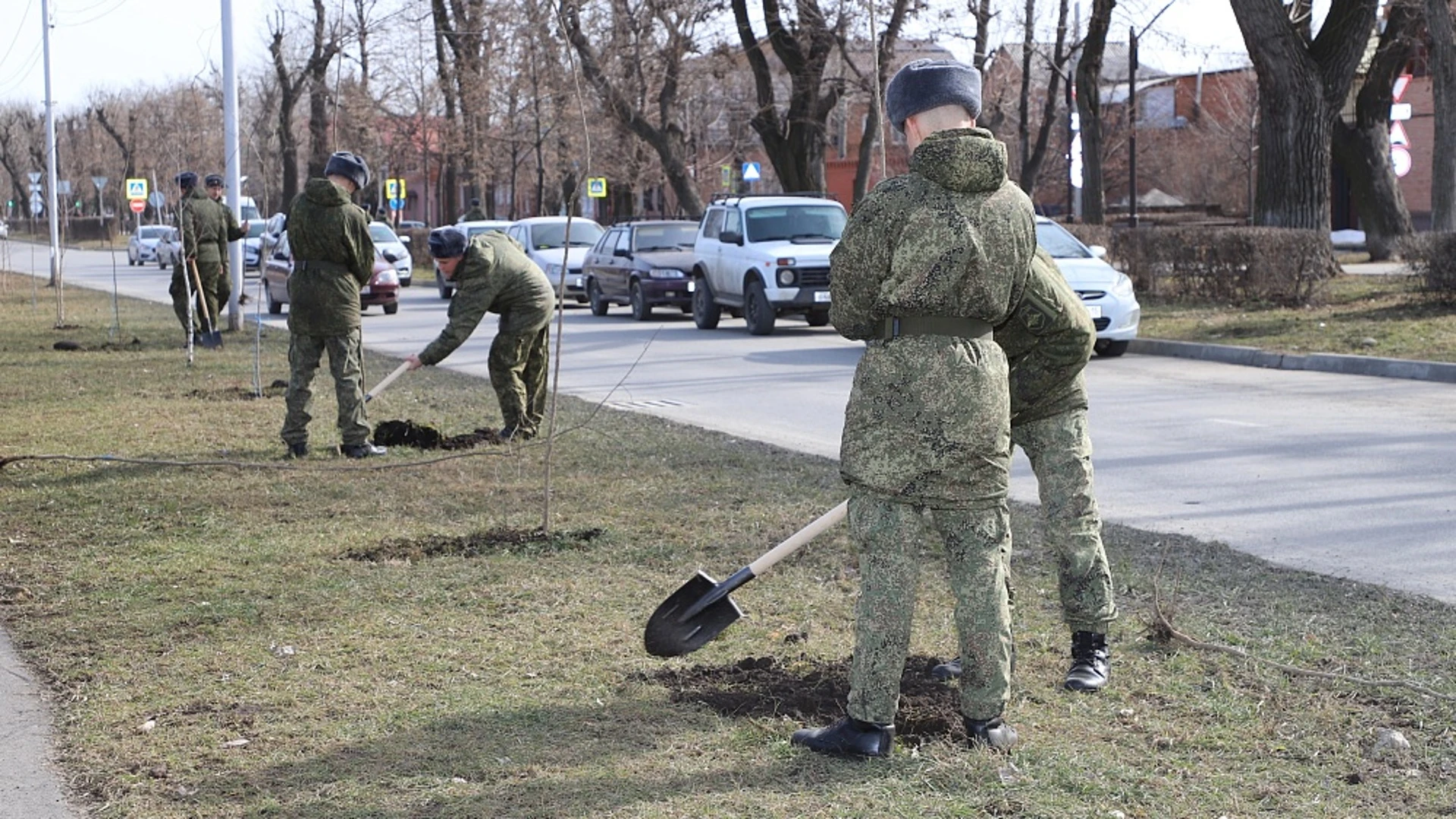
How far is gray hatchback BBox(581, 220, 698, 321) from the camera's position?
24.5 metres

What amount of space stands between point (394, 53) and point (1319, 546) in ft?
144

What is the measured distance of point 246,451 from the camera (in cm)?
1030

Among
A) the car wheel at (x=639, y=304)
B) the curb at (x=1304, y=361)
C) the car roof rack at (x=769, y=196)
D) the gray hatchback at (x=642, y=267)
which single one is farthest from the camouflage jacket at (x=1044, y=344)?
the car wheel at (x=639, y=304)

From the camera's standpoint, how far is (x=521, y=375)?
10.8m

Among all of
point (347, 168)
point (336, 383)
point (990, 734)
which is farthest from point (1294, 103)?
point (990, 734)

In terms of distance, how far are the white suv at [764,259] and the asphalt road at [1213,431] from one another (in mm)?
526

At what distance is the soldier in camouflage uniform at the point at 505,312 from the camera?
10.0m

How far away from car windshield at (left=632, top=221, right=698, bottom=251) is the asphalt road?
443 centimetres

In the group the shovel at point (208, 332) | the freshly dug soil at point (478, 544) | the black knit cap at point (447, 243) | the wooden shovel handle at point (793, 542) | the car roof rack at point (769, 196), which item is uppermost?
the car roof rack at point (769, 196)

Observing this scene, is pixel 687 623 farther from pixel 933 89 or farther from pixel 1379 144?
pixel 1379 144

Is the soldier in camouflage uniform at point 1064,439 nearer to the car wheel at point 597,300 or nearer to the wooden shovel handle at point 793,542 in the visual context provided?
the wooden shovel handle at point 793,542

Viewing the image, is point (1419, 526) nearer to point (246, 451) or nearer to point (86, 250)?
point (246, 451)

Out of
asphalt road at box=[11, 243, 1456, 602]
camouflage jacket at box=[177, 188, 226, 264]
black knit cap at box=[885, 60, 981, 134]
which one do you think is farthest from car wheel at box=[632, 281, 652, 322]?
black knit cap at box=[885, 60, 981, 134]

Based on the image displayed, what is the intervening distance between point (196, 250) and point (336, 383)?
876cm
